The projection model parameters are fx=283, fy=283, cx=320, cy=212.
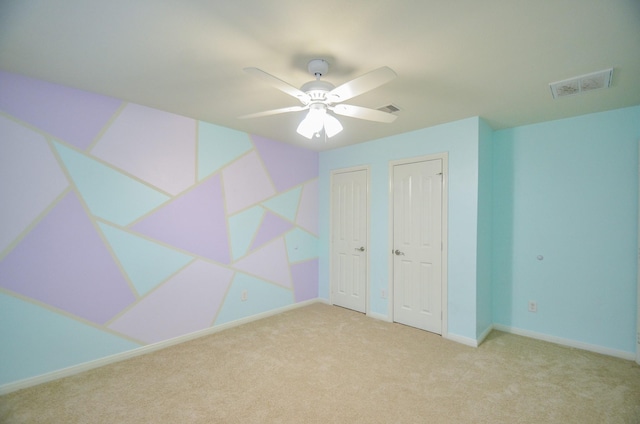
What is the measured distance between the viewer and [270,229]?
392 cm

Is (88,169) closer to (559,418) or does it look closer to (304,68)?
(304,68)

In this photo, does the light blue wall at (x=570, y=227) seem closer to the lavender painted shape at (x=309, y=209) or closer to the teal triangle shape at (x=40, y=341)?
the lavender painted shape at (x=309, y=209)

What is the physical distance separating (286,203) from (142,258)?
1935 mm

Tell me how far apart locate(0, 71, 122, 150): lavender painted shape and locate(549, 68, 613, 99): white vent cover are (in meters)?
3.79

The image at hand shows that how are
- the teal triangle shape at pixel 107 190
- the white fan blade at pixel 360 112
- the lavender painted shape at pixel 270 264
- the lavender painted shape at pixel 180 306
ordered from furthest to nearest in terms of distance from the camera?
the lavender painted shape at pixel 270 264 → the lavender painted shape at pixel 180 306 → the teal triangle shape at pixel 107 190 → the white fan blade at pixel 360 112

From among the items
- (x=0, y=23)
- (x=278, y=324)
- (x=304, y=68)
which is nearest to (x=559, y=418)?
(x=278, y=324)

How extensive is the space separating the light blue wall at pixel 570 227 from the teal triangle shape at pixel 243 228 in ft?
9.90

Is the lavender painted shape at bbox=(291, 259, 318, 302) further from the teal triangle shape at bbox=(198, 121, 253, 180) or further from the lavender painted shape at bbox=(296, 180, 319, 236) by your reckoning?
the teal triangle shape at bbox=(198, 121, 253, 180)

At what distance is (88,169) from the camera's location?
8.14 ft

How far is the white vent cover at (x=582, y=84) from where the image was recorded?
2.06 metres

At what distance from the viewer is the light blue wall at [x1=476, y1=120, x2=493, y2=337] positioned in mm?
3072

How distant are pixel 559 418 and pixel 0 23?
4213 millimetres

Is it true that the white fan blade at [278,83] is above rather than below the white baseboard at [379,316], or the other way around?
above

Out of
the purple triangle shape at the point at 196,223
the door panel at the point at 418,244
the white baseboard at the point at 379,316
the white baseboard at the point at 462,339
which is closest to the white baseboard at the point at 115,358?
the purple triangle shape at the point at 196,223
